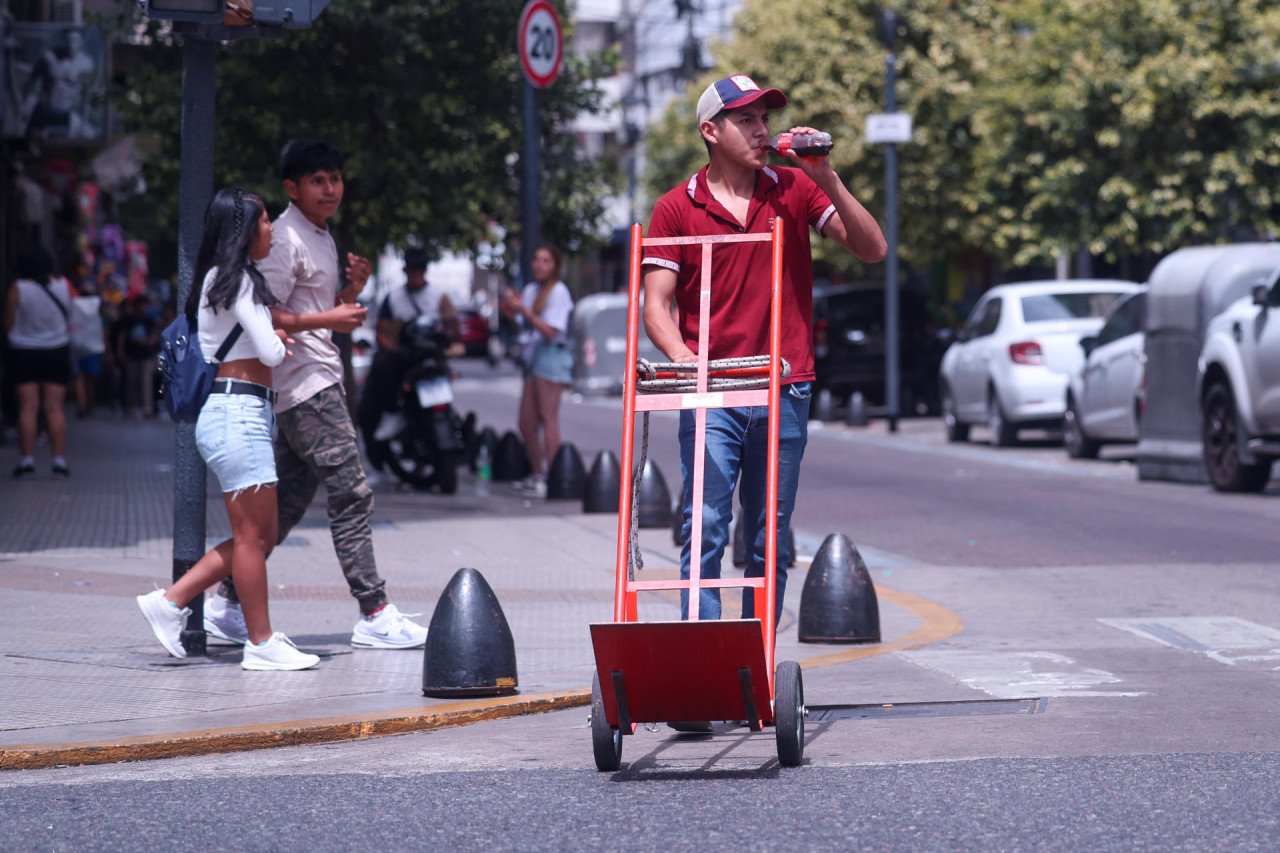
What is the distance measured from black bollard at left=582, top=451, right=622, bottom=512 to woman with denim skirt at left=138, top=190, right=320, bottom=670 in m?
5.82

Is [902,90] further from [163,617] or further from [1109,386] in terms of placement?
[163,617]

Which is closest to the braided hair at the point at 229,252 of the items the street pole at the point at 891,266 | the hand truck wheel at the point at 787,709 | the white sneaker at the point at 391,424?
the hand truck wheel at the point at 787,709

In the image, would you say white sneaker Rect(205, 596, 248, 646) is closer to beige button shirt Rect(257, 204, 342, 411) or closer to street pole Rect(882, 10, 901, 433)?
beige button shirt Rect(257, 204, 342, 411)

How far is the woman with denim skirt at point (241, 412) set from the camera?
6539 millimetres

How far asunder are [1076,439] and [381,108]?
7.55 metres

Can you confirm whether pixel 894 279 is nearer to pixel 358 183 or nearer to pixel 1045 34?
pixel 1045 34

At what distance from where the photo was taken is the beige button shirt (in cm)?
692

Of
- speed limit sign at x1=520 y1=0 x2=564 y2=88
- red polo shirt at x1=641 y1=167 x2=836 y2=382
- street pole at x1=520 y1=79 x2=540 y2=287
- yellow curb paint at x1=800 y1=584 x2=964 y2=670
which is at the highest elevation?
speed limit sign at x1=520 y1=0 x2=564 y2=88

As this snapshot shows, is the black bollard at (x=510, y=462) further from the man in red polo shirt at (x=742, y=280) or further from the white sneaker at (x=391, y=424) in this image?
the man in red polo shirt at (x=742, y=280)

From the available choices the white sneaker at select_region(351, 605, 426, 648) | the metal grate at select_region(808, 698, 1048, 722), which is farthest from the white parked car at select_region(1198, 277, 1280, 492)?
the white sneaker at select_region(351, 605, 426, 648)

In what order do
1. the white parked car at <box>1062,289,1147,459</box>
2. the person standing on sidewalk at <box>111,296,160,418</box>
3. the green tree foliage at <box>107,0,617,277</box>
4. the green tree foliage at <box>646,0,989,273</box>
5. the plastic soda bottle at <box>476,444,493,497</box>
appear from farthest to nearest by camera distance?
the green tree foliage at <box>646,0,989,273</box> < the person standing on sidewalk at <box>111,296,160,418</box> < the white parked car at <box>1062,289,1147,459</box> < the plastic soda bottle at <box>476,444,493,497</box> < the green tree foliage at <box>107,0,617,277</box>

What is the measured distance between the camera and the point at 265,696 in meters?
6.24

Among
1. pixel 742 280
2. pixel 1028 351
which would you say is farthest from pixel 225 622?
pixel 1028 351

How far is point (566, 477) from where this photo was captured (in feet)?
44.5
